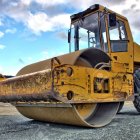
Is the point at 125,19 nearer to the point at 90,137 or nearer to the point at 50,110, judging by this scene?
the point at 50,110

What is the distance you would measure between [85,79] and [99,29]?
2.16m

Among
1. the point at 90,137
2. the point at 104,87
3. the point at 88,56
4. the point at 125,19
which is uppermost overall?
the point at 125,19

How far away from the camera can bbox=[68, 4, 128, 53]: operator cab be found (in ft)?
23.4

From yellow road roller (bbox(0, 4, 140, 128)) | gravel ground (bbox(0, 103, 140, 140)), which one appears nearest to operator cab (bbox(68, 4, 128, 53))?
yellow road roller (bbox(0, 4, 140, 128))

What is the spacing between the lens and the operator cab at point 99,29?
7145 millimetres

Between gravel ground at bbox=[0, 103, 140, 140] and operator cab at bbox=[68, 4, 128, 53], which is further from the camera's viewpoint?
operator cab at bbox=[68, 4, 128, 53]

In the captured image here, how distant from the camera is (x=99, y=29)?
7180mm

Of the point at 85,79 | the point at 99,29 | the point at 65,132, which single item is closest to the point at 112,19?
the point at 99,29

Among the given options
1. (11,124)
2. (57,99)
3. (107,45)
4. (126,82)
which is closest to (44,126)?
(11,124)

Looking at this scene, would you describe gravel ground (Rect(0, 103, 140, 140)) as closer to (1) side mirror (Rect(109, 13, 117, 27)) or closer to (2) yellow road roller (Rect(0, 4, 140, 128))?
(2) yellow road roller (Rect(0, 4, 140, 128))

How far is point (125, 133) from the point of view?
16.2 feet

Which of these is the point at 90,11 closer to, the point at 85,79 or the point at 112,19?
the point at 112,19

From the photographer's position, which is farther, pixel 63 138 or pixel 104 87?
pixel 104 87

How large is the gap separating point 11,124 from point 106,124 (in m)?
1.76
